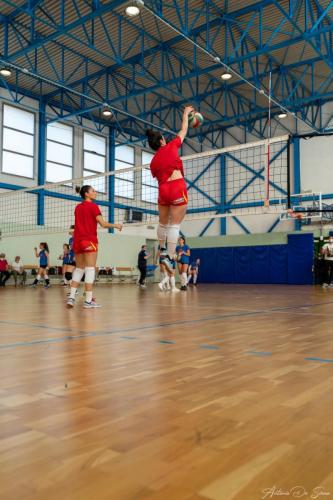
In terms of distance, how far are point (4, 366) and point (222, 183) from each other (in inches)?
939

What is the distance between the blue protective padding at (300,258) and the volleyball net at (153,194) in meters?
1.77

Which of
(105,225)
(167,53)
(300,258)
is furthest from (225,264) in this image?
(105,225)

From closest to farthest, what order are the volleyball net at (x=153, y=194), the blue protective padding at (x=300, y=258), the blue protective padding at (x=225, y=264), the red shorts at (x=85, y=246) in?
1. the red shorts at (x=85, y=246)
2. the volleyball net at (x=153, y=194)
3. the blue protective padding at (x=300, y=258)
4. the blue protective padding at (x=225, y=264)

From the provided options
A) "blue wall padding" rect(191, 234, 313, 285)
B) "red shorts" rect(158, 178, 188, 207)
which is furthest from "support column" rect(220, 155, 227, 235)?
"red shorts" rect(158, 178, 188, 207)

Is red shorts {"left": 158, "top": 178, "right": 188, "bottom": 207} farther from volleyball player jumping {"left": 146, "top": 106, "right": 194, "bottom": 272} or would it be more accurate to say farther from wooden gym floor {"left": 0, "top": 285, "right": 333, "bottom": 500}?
wooden gym floor {"left": 0, "top": 285, "right": 333, "bottom": 500}

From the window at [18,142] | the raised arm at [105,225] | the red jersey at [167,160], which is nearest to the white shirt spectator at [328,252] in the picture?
the raised arm at [105,225]

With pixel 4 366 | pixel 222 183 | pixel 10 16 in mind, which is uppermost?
pixel 10 16

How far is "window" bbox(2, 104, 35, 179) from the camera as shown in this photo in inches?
744

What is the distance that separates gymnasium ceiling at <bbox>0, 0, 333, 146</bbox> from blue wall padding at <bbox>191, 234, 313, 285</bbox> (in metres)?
6.28

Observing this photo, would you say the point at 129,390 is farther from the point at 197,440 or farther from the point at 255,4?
the point at 255,4

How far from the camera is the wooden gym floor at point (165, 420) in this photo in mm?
947

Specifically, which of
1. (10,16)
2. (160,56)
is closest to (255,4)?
(160,56)

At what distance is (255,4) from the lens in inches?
566

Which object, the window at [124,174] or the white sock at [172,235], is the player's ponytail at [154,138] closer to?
the white sock at [172,235]
